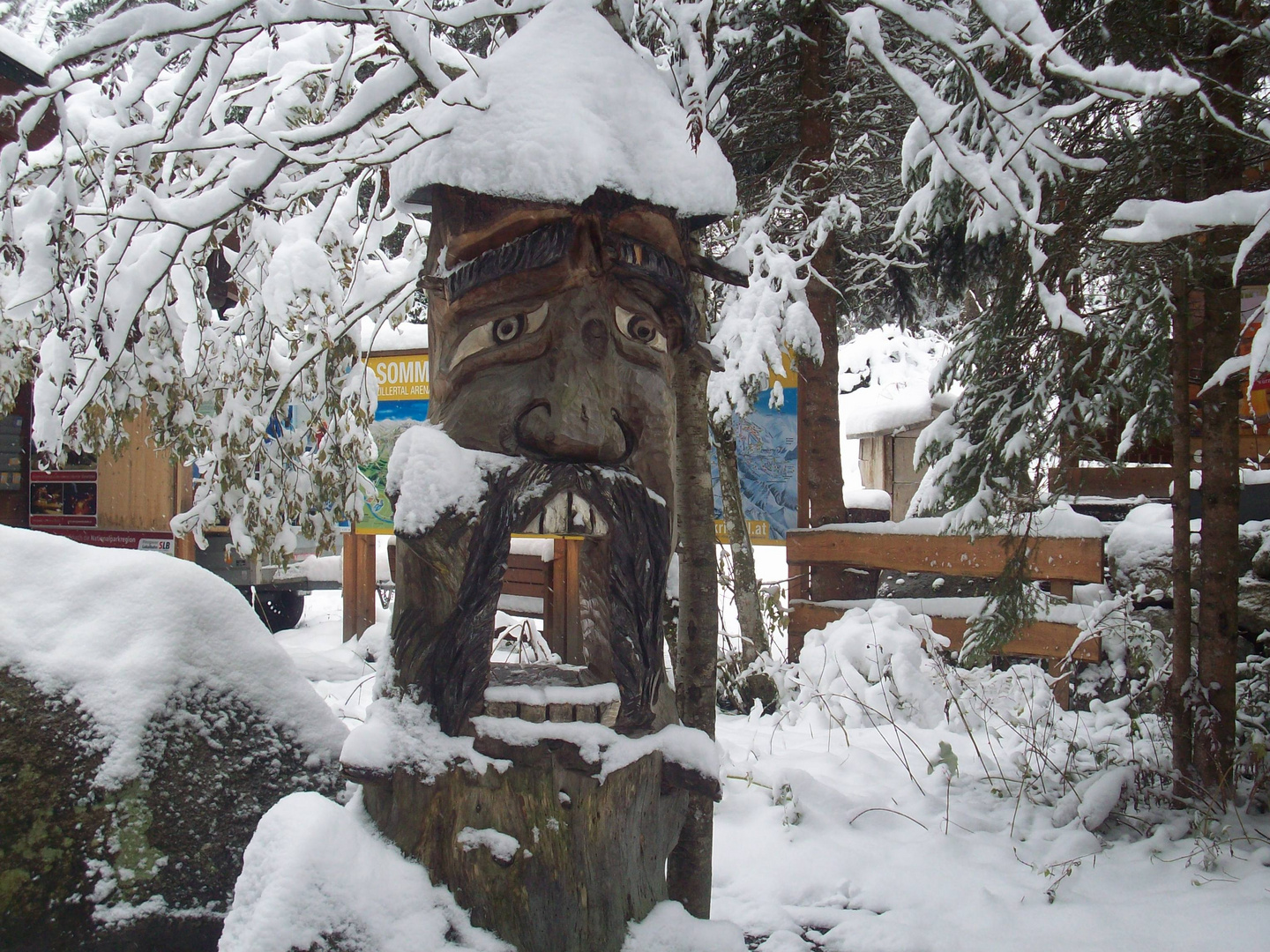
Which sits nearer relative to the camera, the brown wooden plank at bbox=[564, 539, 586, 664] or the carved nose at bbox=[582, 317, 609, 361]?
the carved nose at bbox=[582, 317, 609, 361]

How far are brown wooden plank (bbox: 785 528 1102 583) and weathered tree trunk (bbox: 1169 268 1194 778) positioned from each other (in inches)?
40.5

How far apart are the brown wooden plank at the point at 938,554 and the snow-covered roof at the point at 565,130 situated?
3.06 metres

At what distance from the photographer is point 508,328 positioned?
72.7 inches

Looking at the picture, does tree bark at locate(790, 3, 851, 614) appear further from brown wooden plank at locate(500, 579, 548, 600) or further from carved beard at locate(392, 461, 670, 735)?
carved beard at locate(392, 461, 670, 735)

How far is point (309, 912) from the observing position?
158cm

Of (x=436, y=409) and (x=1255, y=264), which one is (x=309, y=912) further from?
(x=1255, y=264)

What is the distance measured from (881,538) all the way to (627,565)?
3.58 m

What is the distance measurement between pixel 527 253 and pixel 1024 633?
3.96 metres

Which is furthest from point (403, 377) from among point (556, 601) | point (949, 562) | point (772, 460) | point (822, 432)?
point (949, 562)

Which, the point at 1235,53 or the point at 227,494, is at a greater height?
the point at 1235,53

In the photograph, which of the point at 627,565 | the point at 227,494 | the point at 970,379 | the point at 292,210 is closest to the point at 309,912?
the point at 627,565

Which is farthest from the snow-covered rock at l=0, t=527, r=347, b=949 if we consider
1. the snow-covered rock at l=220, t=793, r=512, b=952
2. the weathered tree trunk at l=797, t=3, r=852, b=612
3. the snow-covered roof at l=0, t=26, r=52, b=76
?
the weathered tree trunk at l=797, t=3, r=852, b=612

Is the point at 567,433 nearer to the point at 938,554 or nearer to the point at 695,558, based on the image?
the point at 695,558

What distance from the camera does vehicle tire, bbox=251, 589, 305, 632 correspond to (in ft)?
31.2
